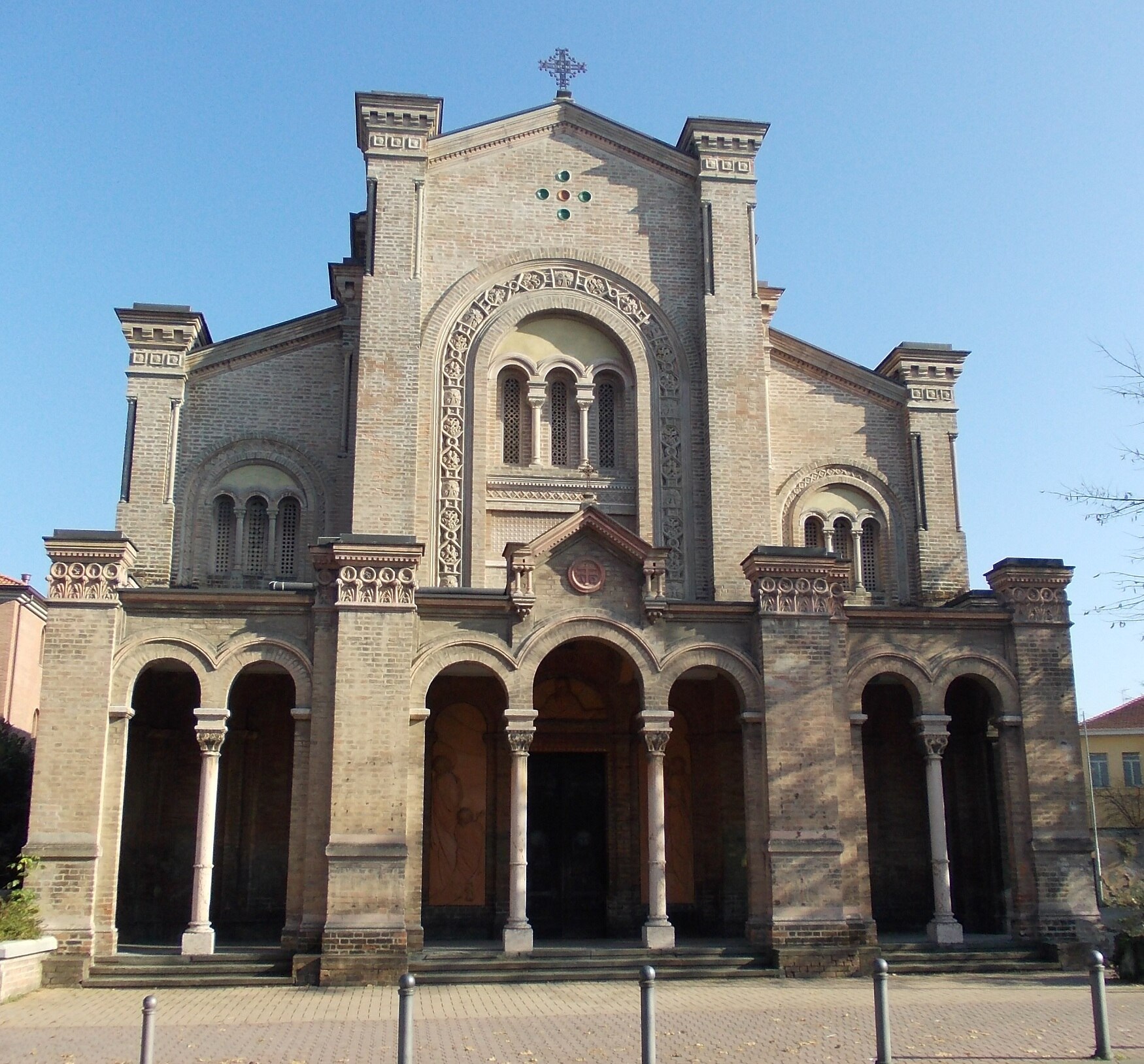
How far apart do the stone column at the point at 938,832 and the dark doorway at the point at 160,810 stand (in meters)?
13.6

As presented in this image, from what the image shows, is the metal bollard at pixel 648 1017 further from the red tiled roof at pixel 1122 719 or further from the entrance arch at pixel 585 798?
the red tiled roof at pixel 1122 719

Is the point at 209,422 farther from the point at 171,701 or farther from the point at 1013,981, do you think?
the point at 1013,981

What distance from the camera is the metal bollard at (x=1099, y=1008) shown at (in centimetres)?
1333

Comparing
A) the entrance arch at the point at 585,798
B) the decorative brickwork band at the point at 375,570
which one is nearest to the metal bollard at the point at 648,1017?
the decorative brickwork band at the point at 375,570

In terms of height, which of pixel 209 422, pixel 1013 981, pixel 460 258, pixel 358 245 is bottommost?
pixel 1013 981

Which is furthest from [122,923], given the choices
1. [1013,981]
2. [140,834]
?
[1013,981]

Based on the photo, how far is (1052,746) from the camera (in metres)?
22.5

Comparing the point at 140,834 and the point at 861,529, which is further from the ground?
the point at 861,529

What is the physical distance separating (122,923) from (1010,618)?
57.3 feet

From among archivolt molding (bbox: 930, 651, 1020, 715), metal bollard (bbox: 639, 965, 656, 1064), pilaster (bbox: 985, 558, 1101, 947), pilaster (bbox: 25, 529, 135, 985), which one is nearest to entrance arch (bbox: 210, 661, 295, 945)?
pilaster (bbox: 25, 529, 135, 985)

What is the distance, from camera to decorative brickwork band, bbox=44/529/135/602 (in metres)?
20.7

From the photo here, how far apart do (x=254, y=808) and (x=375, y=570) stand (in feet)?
21.4

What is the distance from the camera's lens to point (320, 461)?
26172 mm

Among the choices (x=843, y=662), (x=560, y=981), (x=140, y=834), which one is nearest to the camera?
(x=560, y=981)
